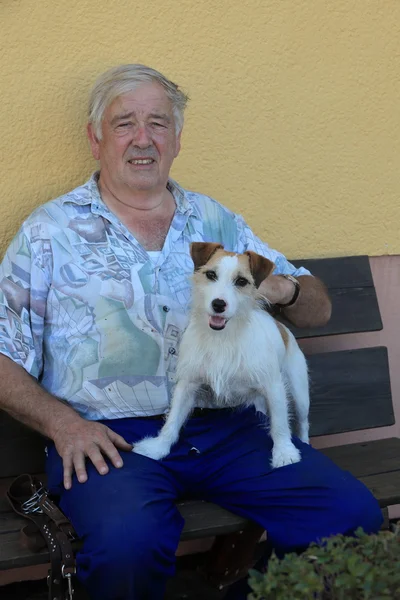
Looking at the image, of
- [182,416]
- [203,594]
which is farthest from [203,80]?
[203,594]

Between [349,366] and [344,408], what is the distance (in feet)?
0.59

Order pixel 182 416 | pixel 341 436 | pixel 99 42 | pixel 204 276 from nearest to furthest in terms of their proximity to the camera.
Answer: pixel 204 276, pixel 182 416, pixel 99 42, pixel 341 436

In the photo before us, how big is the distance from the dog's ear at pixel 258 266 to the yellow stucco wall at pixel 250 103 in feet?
3.20

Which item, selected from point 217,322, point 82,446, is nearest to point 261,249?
point 217,322

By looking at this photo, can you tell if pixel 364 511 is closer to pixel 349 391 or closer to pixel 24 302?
pixel 349 391

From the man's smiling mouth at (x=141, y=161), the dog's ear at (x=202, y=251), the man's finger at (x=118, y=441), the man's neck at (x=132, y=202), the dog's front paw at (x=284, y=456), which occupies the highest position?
the man's smiling mouth at (x=141, y=161)

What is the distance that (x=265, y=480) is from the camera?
255 cm

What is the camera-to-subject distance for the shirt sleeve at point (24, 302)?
2652 mm

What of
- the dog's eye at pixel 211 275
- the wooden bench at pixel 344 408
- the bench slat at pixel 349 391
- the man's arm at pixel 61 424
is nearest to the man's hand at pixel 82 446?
the man's arm at pixel 61 424

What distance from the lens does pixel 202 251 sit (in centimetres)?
258

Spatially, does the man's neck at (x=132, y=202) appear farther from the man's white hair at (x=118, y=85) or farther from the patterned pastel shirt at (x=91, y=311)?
the man's white hair at (x=118, y=85)

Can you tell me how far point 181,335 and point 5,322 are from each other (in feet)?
2.01

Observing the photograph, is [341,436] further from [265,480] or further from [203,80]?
[203,80]

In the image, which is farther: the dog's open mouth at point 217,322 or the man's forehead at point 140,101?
the man's forehead at point 140,101
